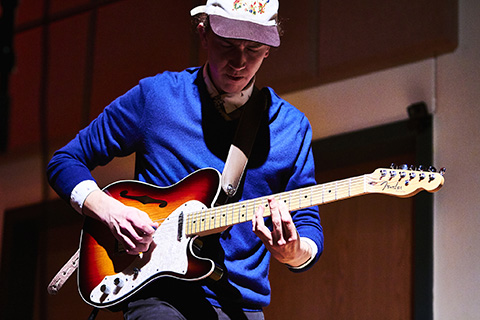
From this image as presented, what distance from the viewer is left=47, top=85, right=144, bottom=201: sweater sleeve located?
85.5 inches

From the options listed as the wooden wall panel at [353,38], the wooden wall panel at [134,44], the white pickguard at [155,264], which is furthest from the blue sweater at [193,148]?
the wooden wall panel at [134,44]

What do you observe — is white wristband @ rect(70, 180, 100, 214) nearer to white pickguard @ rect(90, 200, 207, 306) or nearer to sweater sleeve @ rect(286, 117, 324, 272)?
white pickguard @ rect(90, 200, 207, 306)

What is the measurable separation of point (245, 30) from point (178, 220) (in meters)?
0.57

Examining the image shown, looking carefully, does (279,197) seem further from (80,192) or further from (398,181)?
(80,192)

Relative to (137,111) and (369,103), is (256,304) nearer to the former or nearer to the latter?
(137,111)

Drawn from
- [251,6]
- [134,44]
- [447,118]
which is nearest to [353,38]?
[447,118]

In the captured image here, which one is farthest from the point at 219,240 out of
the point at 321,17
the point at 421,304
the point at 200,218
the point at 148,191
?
the point at 321,17

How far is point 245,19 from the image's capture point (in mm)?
2133

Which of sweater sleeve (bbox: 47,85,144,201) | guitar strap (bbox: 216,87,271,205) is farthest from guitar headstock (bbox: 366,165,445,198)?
sweater sleeve (bbox: 47,85,144,201)

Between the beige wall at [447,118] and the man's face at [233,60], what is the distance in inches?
56.4

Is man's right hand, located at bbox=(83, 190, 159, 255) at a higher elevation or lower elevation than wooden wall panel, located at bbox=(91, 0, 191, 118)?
lower

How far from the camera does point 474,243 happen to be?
312 centimetres

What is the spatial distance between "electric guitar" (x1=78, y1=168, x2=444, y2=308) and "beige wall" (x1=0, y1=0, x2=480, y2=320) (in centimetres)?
141

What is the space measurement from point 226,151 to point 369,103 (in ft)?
5.17
